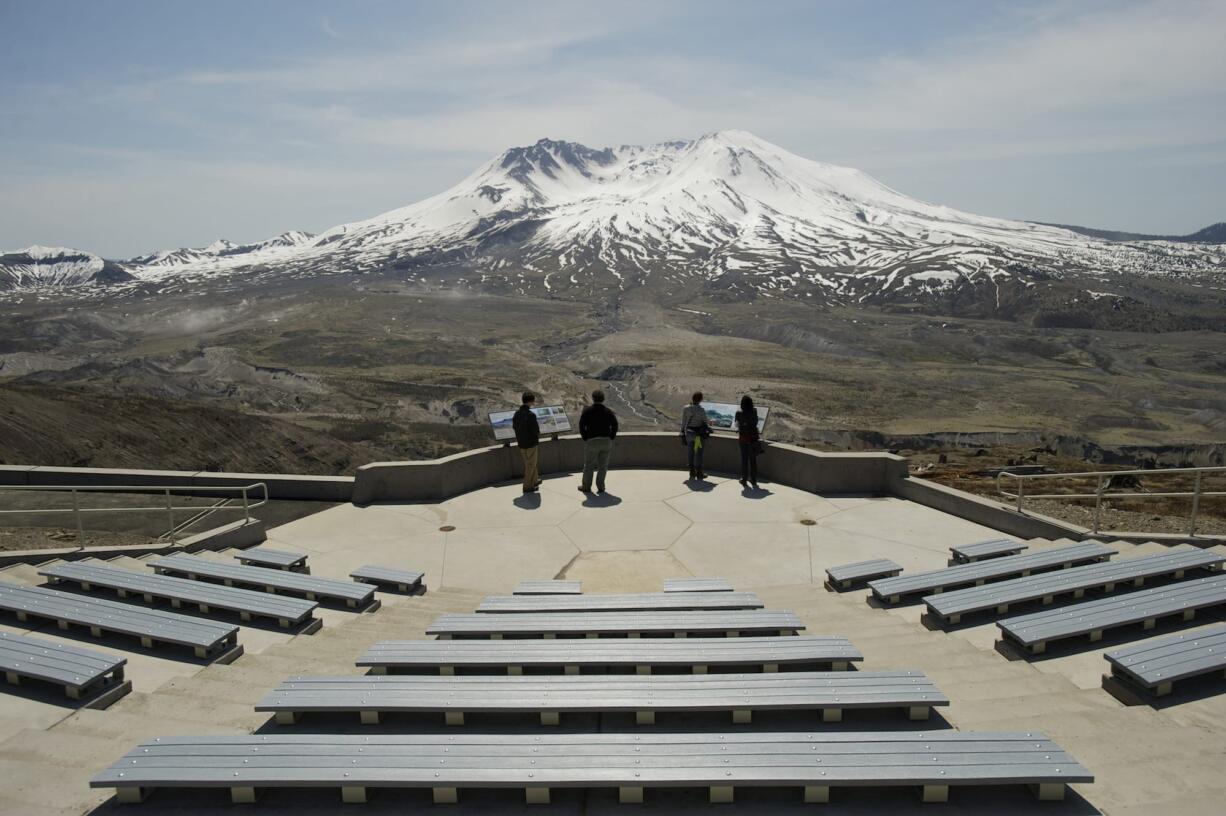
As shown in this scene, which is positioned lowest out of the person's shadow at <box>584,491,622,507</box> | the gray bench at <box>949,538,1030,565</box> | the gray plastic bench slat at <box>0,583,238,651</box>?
the person's shadow at <box>584,491,622,507</box>

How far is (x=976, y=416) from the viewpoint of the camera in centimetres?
4138

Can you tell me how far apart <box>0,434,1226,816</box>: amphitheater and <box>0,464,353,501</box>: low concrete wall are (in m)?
1.41

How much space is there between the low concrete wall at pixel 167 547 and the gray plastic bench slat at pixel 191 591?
122 centimetres

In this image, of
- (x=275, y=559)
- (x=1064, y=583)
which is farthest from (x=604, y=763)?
(x=275, y=559)

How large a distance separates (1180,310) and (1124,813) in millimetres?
105276

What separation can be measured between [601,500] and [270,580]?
5.42 m

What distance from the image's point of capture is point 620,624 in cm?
629

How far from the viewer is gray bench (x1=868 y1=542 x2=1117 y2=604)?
7438 millimetres

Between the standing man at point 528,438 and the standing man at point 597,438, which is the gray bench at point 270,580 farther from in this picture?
the standing man at point 597,438

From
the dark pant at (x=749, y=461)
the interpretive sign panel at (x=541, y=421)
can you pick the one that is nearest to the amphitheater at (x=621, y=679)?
the dark pant at (x=749, y=461)

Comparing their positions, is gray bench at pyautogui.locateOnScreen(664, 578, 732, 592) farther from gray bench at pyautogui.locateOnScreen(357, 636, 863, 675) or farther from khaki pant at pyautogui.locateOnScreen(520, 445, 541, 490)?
khaki pant at pyautogui.locateOnScreen(520, 445, 541, 490)

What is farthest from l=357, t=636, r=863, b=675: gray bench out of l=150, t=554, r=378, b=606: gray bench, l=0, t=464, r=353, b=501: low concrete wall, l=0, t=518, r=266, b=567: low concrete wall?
l=0, t=464, r=353, b=501: low concrete wall

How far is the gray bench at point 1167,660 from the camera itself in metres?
4.95

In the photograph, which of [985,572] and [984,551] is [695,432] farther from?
[985,572]
